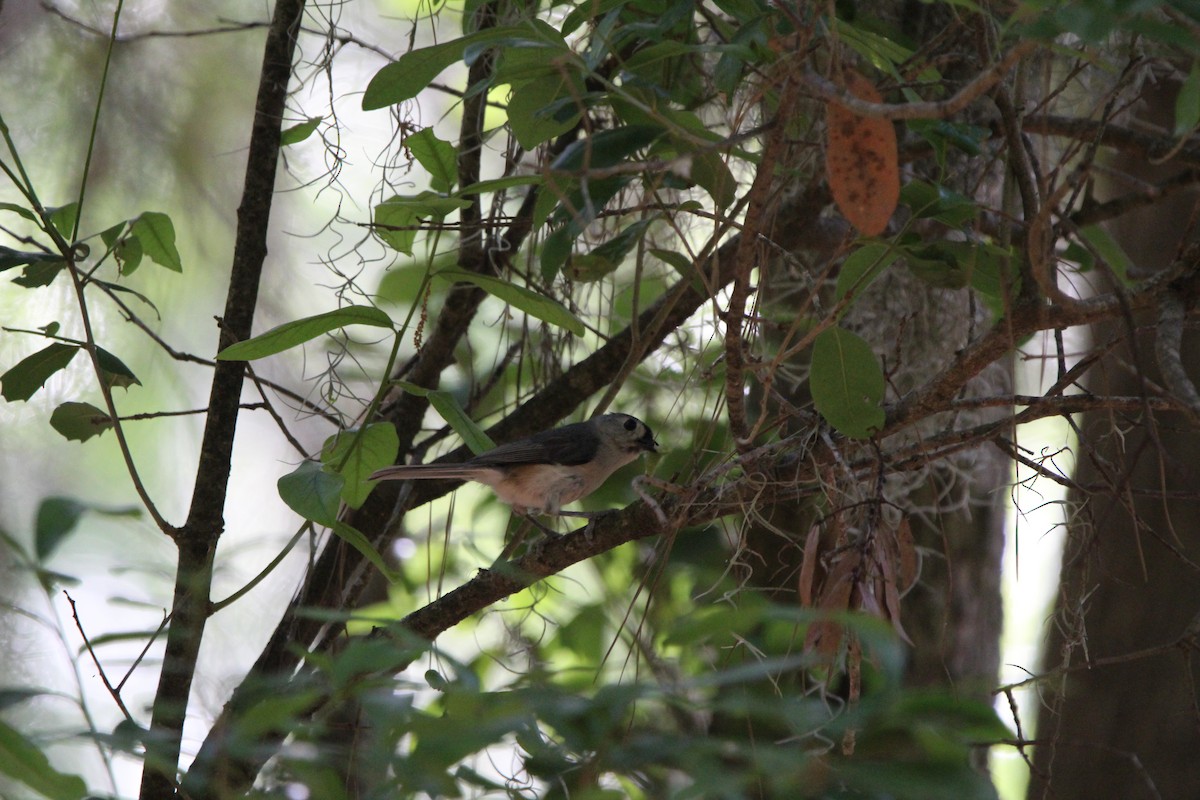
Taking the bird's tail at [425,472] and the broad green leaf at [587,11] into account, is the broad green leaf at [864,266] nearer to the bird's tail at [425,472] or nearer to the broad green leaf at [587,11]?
the broad green leaf at [587,11]

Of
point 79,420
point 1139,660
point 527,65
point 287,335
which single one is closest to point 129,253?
point 79,420

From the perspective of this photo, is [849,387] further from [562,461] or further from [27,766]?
[562,461]

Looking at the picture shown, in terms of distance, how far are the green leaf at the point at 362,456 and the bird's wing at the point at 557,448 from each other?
3.26 feet

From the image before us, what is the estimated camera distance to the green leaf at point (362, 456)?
1.95m

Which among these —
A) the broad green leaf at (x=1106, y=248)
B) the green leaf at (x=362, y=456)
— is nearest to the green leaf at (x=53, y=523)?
the green leaf at (x=362, y=456)

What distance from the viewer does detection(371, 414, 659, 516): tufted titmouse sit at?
3121 mm

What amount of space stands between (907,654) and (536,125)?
2.16 m

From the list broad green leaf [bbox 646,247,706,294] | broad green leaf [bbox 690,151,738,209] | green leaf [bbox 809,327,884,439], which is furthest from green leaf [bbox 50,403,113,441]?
green leaf [bbox 809,327,884,439]

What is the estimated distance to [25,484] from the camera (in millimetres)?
3039

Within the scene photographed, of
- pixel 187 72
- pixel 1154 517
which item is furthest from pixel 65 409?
pixel 1154 517

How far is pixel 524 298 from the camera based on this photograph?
188 centimetres

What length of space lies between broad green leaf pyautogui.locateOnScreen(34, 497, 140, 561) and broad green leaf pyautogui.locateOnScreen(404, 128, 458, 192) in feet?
3.06

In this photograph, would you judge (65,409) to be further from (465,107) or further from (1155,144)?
(1155,144)

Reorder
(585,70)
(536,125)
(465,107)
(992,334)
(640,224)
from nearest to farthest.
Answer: (585,70)
(992,334)
(536,125)
(640,224)
(465,107)
